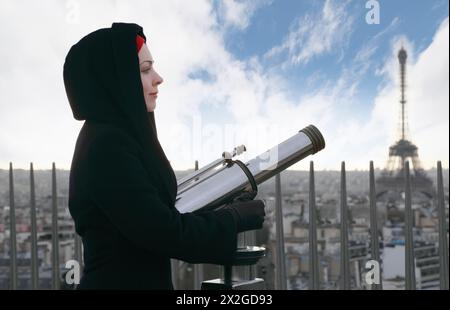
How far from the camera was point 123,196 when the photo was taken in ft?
3.33

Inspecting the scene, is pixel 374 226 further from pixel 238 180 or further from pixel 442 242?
pixel 238 180

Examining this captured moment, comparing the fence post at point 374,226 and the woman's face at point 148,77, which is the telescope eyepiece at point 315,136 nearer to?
the woman's face at point 148,77

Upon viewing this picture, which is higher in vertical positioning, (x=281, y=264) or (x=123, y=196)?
(x=123, y=196)

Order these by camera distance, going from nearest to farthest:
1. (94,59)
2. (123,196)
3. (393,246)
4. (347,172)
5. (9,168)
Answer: (123,196), (94,59), (347,172), (9,168), (393,246)

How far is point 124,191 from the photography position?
1.02m

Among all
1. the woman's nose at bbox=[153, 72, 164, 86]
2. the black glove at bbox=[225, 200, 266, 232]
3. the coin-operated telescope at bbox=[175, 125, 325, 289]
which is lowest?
the black glove at bbox=[225, 200, 266, 232]

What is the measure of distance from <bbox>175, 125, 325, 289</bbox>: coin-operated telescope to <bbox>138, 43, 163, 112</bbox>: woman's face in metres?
0.21

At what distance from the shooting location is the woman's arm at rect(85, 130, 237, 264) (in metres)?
1.02

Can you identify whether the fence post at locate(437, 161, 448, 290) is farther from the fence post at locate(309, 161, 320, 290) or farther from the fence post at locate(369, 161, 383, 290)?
the fence post at locate(309, 161, 320, 290)

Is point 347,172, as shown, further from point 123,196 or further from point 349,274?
point 123,196

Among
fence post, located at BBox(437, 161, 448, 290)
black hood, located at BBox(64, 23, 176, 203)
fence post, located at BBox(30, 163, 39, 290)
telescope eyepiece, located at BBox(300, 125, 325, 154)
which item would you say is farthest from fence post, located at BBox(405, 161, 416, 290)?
fence post, located at BBox(30, 163, 39, 290)
